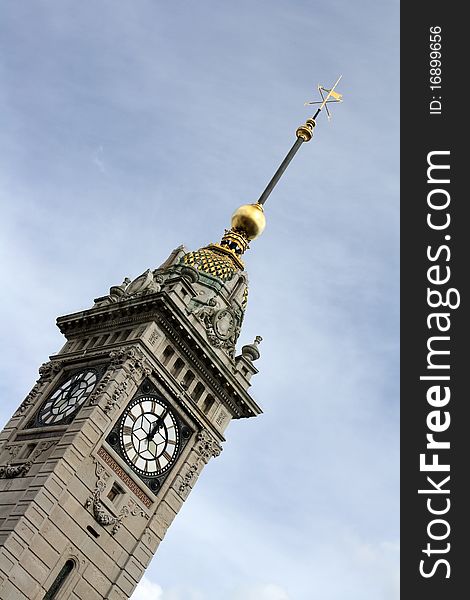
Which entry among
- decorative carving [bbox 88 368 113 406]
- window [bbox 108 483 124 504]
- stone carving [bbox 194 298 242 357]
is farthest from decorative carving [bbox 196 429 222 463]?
decorative carving [bbox 88 368 113 406]

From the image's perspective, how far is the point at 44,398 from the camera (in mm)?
44031

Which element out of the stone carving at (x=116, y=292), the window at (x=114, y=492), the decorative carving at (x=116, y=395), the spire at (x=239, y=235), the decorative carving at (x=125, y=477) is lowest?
the window at (x=114, y=492)

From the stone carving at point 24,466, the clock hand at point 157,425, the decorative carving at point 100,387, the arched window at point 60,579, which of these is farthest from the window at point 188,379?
the arched window at point 60,579

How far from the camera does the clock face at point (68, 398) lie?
137ft

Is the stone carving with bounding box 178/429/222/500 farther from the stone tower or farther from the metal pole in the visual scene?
the metal pole

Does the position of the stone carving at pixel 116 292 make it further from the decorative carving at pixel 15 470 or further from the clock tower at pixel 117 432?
the decorative carving at pixel 15 470

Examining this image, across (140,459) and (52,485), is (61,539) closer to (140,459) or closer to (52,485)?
(52,485)

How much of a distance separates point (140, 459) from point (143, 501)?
6.36 feet

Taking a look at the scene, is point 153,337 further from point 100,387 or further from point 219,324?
point 219,324

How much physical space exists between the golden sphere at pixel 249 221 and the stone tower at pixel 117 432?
7.75 metres

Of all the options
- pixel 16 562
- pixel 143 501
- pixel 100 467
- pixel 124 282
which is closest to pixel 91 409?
pixel 100 467

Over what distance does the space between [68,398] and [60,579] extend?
8.92 metres

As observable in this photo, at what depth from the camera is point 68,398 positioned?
140 feet

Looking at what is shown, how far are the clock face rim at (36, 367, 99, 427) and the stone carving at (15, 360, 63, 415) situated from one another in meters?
1.03
